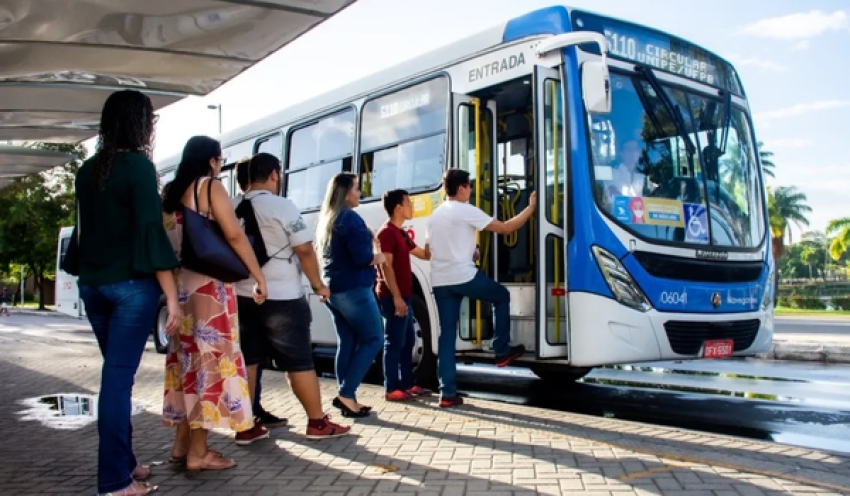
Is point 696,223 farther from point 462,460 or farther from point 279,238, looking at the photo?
point 279,238

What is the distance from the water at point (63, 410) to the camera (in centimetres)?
700

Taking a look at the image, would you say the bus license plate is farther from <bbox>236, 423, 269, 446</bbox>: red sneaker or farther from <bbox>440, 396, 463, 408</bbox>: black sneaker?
<bbox>236, 423, 269, 446</bbox>: red sneaker

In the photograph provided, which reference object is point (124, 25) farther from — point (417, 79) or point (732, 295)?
point (732, 295)

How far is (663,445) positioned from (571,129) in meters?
2.76

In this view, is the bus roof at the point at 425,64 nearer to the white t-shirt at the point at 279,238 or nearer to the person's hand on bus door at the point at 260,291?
the white t-shirt at the point at 279,238

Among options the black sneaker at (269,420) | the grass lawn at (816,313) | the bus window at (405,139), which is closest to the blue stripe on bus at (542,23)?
the bus window at (405,139)

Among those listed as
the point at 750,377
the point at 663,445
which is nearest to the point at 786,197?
the point at 750,377

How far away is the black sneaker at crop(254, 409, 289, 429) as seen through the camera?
21.2 ft

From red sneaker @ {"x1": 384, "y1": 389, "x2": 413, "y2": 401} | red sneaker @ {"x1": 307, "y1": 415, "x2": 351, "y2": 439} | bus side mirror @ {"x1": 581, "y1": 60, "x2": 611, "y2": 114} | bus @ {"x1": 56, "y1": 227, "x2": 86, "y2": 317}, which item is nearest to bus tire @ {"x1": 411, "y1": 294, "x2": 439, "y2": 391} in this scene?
red sneaker @ {"x1": 384, "y1": 389, "x2": 413, "y2": 401}

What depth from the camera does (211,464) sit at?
16.4 ft

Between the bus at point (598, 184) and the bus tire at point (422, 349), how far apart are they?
2 cm

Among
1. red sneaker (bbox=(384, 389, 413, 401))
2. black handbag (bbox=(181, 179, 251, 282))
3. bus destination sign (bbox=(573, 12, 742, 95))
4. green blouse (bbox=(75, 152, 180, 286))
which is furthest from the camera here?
red sneaker (bbox=(384, 389, 413, 401))

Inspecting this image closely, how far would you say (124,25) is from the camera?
5602 mm

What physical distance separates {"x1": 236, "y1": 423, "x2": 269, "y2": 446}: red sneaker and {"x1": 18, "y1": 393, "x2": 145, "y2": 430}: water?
5.75 feet
